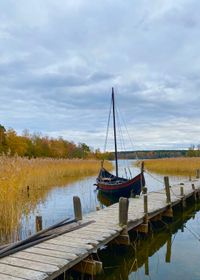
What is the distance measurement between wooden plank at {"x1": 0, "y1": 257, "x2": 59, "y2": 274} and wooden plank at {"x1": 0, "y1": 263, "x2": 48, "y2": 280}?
97 mm

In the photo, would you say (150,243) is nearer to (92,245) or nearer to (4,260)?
(92,245)

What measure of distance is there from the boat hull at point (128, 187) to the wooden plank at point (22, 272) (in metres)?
11.0

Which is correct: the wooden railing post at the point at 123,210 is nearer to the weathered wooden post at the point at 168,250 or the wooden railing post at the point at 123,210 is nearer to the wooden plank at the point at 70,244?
the weathered wooden post at the point at 168,250

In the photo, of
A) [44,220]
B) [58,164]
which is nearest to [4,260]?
[44,220]

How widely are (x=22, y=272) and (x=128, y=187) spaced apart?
38.0 ft

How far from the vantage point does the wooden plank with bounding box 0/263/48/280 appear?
4.63 meters

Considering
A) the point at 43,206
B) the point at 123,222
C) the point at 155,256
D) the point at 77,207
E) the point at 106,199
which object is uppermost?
the point at 77,207

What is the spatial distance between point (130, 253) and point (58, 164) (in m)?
18.8

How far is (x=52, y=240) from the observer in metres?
6.57

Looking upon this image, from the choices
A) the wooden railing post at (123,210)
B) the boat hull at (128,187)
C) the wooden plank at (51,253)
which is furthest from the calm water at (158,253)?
the boat hull at (128,187)

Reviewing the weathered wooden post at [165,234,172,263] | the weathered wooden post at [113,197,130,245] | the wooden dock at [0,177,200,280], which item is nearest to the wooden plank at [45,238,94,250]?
the wooden dock at [0,177,200,280]

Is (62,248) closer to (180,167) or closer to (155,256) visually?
(155,256)

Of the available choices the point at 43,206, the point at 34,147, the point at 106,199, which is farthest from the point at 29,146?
the point at 43,206

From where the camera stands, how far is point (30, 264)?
16.9ft
